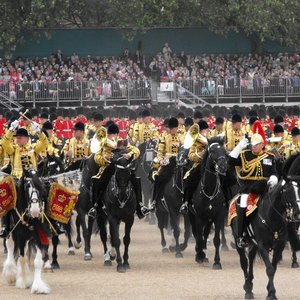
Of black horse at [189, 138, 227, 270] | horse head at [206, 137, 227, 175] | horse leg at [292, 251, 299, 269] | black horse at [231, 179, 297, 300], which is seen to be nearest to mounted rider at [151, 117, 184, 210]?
black horse at [189, 138, 227, 270]

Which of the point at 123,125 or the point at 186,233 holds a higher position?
the point at 123,125

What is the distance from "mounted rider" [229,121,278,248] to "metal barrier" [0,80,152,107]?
30.6 meters

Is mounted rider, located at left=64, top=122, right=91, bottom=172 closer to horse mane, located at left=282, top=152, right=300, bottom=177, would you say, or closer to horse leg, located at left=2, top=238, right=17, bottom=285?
horse leg, located at left=2, top=238, right=17, bottom=285

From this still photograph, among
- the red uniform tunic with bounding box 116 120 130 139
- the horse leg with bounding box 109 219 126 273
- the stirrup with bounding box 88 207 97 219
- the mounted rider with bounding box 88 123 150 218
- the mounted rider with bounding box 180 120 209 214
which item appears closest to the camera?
the horse leg with bounding box 109 219 126 273

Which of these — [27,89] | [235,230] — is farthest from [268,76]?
[235,230]

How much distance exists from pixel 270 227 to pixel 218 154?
12.9 feet

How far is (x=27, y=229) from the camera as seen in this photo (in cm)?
1936

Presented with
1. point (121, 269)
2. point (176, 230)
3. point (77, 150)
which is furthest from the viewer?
point (77, 150)

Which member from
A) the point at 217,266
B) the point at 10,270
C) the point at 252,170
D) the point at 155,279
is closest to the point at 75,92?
the point at 217,266

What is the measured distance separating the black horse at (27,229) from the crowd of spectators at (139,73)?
96.4ft

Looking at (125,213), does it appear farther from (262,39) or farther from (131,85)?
(262,39)

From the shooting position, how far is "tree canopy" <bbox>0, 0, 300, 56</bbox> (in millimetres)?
58031

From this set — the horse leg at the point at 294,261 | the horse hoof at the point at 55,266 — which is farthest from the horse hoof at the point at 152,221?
the horse leg at the point at 294,261

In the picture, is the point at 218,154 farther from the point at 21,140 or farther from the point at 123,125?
the point at 123,125
